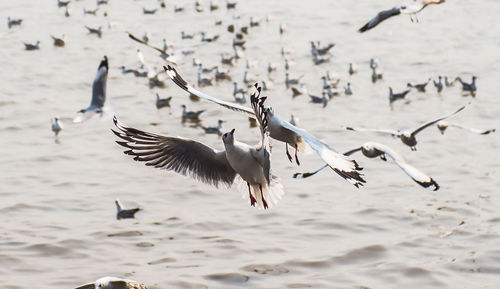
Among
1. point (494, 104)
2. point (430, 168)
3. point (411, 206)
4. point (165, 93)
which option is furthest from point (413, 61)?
point (411, 206)

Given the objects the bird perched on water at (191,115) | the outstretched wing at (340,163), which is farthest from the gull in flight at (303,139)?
the bird perched on water at (191,115)

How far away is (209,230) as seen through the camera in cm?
1878

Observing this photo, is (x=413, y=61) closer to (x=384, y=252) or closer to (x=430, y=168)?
(x=430, y=168)

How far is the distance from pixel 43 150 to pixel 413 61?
1517cm

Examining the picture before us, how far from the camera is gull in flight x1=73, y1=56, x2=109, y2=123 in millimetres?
17797

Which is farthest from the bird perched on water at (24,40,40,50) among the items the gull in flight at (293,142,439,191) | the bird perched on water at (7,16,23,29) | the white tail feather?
the white tail feather

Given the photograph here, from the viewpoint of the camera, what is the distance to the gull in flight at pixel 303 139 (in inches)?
352

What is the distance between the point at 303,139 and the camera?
10594 mm

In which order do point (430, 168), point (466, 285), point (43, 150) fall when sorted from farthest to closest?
1. point (43, 150)
2. point (430, 168)
3. point (466, 285)

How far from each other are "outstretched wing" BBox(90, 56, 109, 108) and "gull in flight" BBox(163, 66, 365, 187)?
6.71m

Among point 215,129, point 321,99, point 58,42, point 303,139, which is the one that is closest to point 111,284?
point 303,139

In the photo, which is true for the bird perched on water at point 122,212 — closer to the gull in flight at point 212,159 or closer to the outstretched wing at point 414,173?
the outstretched wing at point 414,173

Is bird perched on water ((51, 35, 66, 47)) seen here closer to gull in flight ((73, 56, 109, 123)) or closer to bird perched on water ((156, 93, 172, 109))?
bird perched on water ((156, 93, 172, 109))

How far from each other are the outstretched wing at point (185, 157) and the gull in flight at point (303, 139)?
2.02 ft
